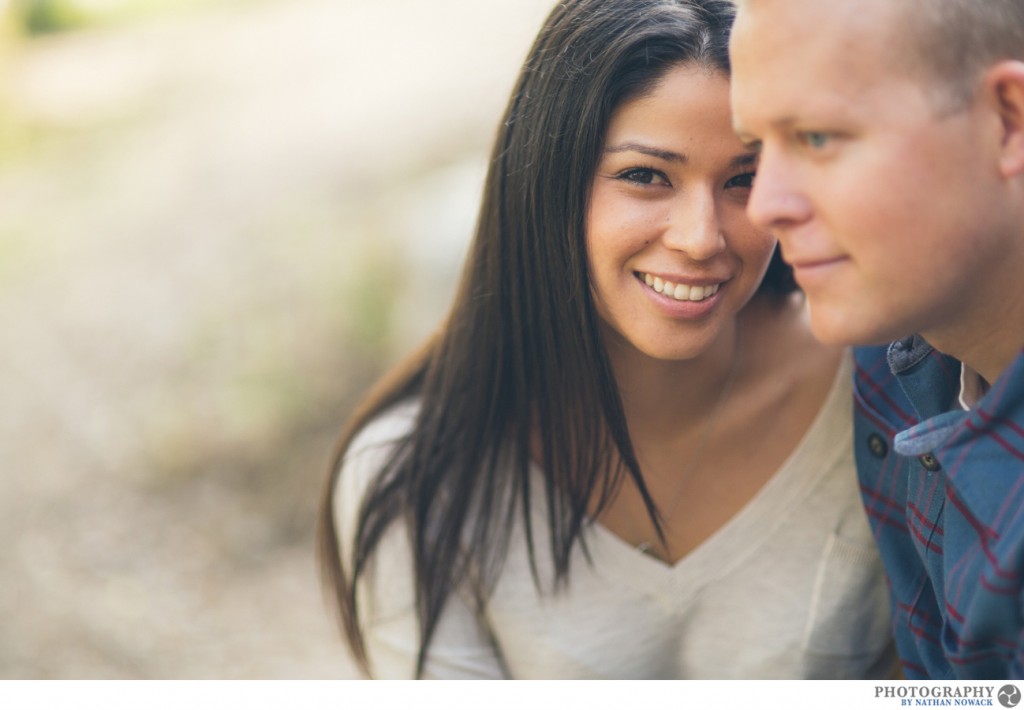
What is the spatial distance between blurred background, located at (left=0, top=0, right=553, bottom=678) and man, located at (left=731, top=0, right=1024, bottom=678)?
8.54 ft

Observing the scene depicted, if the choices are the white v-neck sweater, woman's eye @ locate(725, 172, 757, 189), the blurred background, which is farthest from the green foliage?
woman's eye @ locate(725, 172, 757, 189)

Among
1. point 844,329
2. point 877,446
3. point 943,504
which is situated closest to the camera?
point 844,329

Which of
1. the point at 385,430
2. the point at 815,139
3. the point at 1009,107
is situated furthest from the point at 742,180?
the point at 385,430

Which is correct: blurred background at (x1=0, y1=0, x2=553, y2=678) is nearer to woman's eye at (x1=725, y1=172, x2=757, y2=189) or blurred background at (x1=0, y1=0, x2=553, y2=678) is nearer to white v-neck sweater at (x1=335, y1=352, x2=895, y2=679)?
white v-neck sweater at (x1=335, y1=352, x2=895, y2=679)

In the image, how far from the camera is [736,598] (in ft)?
7.34

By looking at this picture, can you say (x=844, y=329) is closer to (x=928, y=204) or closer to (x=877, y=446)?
(x=928, y=204)

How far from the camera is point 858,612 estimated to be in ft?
7.29

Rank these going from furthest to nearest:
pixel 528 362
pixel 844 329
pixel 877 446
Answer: pixel 528 362
pixel 877 446
pixel 844 329

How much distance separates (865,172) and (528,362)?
0.93 m

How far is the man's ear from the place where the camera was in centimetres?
139

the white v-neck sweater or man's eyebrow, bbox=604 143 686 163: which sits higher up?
man's eyebrow, bbox=604 143 686 163

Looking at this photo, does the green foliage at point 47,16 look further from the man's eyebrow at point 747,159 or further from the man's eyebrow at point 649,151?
the man's eyebrow at point 747,159

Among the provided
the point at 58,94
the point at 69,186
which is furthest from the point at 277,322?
the point at 58,94

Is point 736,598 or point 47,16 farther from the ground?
point 47,16
